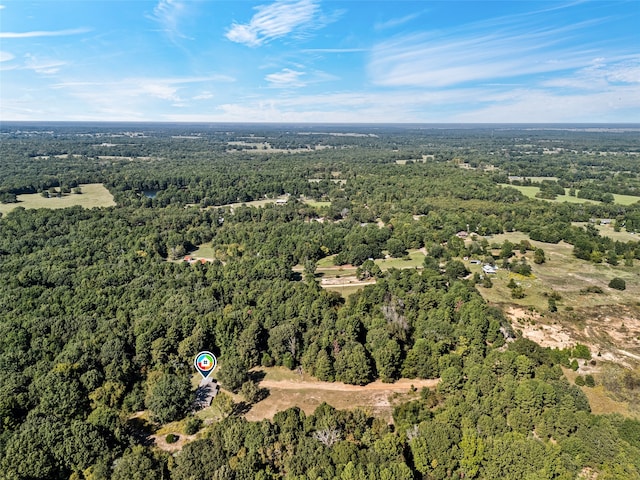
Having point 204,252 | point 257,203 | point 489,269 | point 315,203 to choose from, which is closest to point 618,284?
point 489,269

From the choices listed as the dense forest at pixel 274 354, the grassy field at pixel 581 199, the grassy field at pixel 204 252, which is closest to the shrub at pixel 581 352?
the dense forest at pixel 274 354

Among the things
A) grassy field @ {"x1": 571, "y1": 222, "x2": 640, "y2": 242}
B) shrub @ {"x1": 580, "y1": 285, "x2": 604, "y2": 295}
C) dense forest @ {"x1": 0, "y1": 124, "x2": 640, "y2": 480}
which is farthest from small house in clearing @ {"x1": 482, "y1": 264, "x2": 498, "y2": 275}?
grassy field @ {"x1": 571, "y1": 222, "x2": 640, "y2": 242}

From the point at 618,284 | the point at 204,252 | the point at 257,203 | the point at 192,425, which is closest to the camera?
the point at 192,425

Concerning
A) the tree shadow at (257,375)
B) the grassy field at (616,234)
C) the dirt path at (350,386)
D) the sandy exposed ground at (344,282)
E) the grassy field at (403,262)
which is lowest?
the tree shadow at (257,375)

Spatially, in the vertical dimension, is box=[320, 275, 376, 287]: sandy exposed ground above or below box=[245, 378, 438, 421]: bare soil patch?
above

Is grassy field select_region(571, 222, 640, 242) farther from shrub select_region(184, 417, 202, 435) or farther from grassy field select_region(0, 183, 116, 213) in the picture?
grassy field select_region(0, 183, 116, 213)

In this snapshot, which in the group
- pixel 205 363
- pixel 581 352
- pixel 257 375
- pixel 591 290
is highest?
pixel 205 363

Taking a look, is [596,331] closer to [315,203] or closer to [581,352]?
[581,352]

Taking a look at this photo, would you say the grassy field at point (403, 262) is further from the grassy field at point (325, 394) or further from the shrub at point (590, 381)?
the shrub at point (590, 381)
